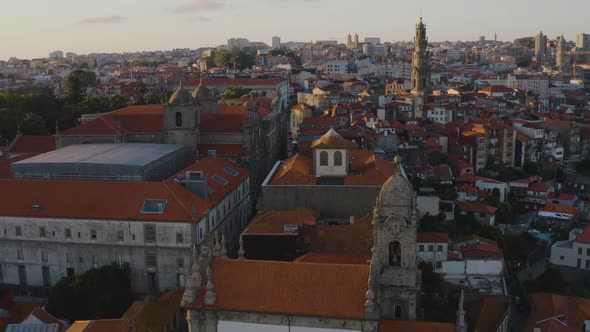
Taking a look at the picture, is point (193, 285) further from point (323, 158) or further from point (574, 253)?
point (574, 253)

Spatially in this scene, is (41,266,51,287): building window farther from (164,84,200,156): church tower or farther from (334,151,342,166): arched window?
(334,151,342,166): arched window

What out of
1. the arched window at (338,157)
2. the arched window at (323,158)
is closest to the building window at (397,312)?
the arched window at (338,157)

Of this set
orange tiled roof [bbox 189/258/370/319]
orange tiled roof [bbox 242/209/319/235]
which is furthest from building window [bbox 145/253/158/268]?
orange tiled roof [bbox 189/258/370/319]

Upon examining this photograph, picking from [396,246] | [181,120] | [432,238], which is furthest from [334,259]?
[181,120]

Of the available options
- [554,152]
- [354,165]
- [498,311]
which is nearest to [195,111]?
[354,165]

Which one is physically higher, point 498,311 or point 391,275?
point 391,275

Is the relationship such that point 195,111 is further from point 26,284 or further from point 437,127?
point 437,127

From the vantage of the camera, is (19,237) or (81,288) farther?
(19,237)
